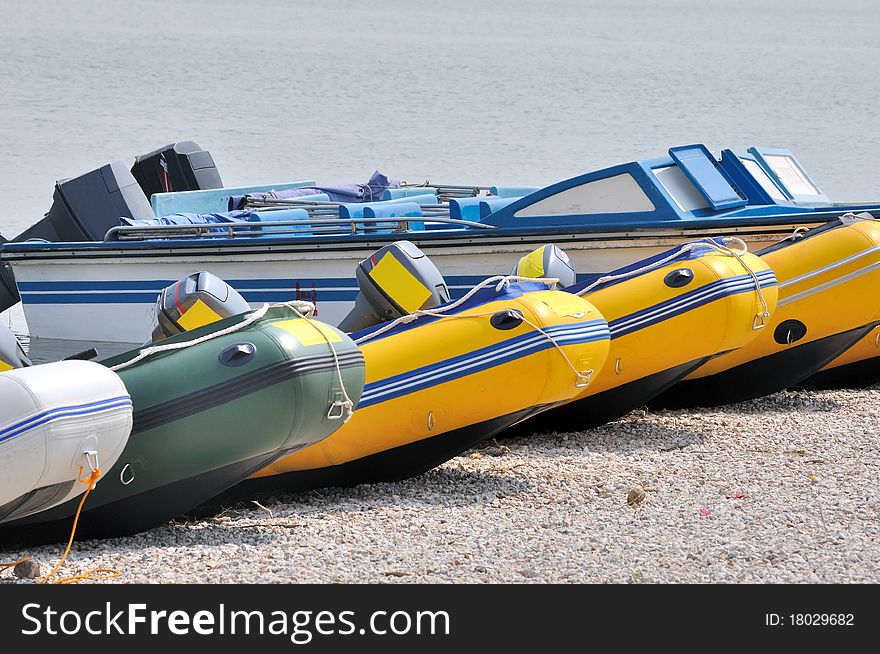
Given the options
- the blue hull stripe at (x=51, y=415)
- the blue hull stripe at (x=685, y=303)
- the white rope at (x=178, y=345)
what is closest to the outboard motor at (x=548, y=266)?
the blue hull stripe at (x=685, y=303)

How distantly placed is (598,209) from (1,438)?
4.22 m

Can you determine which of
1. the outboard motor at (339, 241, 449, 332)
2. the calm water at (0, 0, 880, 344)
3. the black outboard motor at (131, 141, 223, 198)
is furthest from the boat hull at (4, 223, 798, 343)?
the calm water at (0, 0, 880, 344)

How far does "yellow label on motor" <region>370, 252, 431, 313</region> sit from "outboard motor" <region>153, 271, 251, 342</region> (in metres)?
0.71

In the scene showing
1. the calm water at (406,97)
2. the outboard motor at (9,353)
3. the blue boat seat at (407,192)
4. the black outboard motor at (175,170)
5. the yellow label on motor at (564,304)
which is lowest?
the outboard motor at (9,353)

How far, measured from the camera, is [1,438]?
13.3 feet

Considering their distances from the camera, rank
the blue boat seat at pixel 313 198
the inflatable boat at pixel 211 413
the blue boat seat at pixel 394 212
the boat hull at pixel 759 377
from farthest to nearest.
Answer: the blue boat seat at pixel 313 198 → the blue boat seat at pixel 394 212 → the boat hull at pixel 759 377 → the inflatable boat at pixel 211 413

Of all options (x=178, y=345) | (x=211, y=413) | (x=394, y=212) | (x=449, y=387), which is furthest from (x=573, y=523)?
(x=394, y=212)

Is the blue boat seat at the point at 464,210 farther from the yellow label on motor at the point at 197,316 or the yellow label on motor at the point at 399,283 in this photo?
the yellow label on motor at the point at 197,316

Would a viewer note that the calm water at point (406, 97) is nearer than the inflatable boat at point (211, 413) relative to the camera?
No

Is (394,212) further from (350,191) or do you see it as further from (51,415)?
(51,415)

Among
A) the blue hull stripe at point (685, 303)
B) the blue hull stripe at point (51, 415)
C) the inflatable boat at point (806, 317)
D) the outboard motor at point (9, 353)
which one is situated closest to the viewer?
the blue hull stripe at point (51, 415)

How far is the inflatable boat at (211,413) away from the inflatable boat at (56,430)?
24cm

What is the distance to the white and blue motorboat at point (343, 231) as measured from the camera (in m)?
7.29

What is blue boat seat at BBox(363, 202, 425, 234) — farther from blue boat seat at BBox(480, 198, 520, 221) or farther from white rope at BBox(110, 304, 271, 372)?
white rope at BBox(110, 304, 271, 372)
